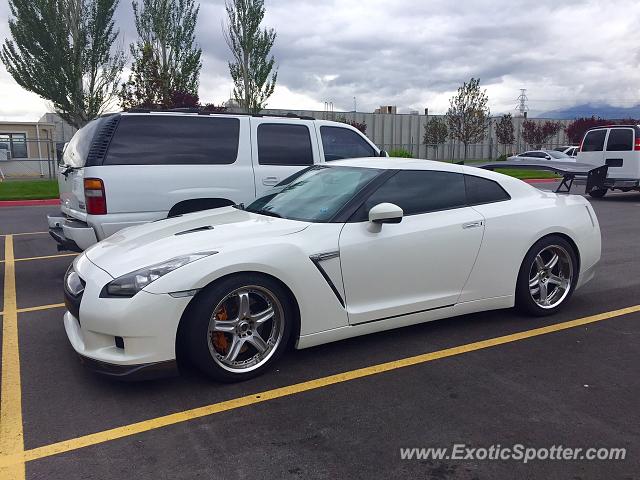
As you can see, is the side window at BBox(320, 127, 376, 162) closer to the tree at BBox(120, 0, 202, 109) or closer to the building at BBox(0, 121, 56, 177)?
the tree at BBox(120, 0, 202, 109)

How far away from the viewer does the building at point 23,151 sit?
1097 inches

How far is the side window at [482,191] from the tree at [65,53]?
18.8 meters

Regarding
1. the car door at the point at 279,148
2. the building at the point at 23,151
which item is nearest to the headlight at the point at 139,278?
the car door at the point at 279,148

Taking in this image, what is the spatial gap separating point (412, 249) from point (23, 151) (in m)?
34.0

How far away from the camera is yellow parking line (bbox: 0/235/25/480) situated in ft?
8.69

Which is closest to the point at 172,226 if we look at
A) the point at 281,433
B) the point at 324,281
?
the point at 324,281

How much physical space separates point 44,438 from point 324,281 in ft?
6.19

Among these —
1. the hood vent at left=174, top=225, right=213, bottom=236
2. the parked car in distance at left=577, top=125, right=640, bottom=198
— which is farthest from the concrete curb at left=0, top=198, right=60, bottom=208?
the parked car in distance at left=577, top=125, right=640, bottom=198

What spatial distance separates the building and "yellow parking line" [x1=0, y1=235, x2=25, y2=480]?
72.6ft

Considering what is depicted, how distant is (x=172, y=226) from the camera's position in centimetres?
423

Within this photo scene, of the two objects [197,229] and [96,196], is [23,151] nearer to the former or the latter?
[96,196]

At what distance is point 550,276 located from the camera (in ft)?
16.0

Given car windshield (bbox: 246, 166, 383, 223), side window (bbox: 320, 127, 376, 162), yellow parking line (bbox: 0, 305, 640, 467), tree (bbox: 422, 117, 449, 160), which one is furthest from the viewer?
tree (bbox: 422, 117, 449, 160)

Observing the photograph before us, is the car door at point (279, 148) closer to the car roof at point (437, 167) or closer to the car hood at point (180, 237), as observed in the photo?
the car roof at point (437, 167)
